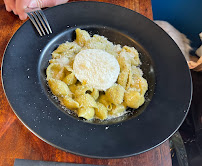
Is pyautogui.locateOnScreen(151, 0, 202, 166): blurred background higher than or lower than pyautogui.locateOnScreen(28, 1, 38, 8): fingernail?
lower

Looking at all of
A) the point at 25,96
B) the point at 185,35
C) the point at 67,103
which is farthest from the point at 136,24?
the point at 185,35

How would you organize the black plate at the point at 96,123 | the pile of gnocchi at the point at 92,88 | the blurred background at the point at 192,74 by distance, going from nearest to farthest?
the black plate at the point at 96,123 < the pile of gnocchi at the point at 92,88 < the blurred background at the point at 192,74

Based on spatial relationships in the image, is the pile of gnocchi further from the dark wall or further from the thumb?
the dark wall

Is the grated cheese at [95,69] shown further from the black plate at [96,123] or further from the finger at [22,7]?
the finger at [22,7]

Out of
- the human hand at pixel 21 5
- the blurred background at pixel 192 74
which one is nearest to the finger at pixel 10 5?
the human hand at pixel 21 5

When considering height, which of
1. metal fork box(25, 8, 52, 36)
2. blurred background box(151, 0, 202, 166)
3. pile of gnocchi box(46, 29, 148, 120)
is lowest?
blurred background box(151, 0, 202, 166)

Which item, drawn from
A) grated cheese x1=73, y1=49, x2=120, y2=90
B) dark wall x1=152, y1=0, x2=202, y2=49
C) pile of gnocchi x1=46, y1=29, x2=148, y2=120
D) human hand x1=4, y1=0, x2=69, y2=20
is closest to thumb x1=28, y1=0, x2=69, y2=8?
human hand x1=4, y1=0, x2=69, y2=20
